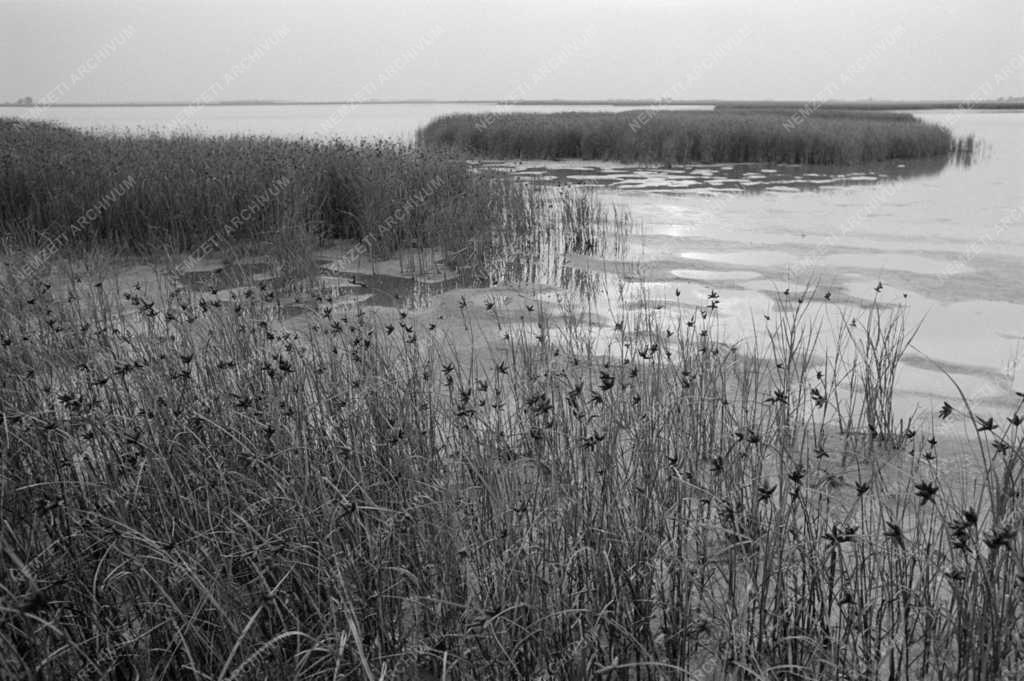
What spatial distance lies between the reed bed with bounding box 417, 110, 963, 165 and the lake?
3368 millimetres

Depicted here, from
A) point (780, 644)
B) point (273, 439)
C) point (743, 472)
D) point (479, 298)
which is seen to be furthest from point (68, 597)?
point (479, 298)

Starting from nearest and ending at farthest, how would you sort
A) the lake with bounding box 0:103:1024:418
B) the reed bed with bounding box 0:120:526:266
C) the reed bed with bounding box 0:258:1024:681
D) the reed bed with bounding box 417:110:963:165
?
1. the reed bed with bounding box 0:258:1024:681
2. the lake with bounding box 0:103:1024:418
3. the reed bed with bounding box 0:120:526:266
4. the reed bed with bounding box 417:110:963:165

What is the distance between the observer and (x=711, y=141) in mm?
21375

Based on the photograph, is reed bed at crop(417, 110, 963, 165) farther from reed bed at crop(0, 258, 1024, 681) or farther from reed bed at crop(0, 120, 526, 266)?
reed bed at crop(0, 258, 1024, 681)

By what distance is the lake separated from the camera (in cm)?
548

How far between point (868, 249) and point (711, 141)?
42.7 ft

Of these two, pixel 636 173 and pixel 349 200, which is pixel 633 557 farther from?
pixel 636 173

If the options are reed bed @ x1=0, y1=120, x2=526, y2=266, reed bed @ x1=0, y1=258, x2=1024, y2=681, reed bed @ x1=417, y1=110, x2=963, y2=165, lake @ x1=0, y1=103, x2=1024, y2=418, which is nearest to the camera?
reed bed @ x1=0, y1=258, x2=1024, y2=681

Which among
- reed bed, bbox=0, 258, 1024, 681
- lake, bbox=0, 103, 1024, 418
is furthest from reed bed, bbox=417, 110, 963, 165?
reed bed, bbox=0, 258, 1024, 681

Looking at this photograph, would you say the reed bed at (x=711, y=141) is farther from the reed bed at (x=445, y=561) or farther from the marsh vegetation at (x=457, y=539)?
the reed bed at (x=445, y=561)

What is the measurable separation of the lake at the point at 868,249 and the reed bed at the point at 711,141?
337 cm

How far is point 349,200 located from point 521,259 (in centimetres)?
242

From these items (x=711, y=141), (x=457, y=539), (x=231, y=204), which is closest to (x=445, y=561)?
(x=457, y=539)

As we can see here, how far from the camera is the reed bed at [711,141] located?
2066 cm
